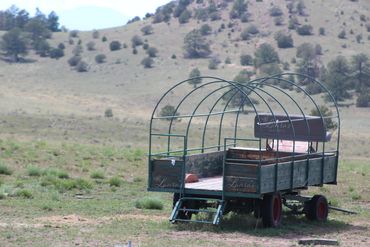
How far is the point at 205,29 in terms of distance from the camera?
9762 cm

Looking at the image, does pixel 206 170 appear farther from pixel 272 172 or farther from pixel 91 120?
pixel 91 120

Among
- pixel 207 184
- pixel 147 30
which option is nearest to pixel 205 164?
pixel 207 184

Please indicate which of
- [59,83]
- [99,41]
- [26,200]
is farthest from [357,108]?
[26,200]

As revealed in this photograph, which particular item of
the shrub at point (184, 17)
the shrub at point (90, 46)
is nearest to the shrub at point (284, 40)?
the shrub at point (184, 17)

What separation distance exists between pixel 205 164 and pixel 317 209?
7.96ft

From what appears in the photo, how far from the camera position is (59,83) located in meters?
81.2

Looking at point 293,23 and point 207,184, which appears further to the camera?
point 293,23

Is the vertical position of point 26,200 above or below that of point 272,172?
below

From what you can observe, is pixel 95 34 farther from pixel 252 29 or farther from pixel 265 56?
pixel 265 56

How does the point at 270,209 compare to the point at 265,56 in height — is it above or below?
below

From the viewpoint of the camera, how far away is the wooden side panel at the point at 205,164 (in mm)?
18859

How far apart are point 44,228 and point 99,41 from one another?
84446 millimetres

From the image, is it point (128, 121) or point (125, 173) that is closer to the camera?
point (125, 173)

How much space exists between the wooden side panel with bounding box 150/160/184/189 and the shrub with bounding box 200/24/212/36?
261 feet
